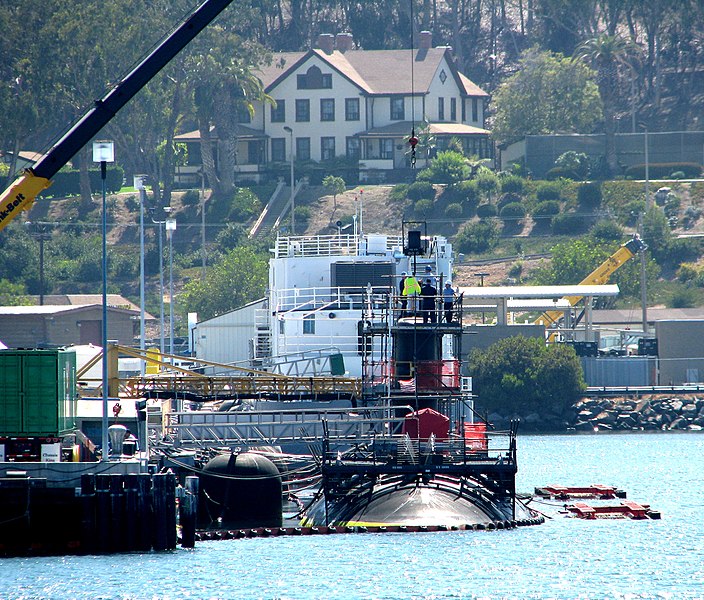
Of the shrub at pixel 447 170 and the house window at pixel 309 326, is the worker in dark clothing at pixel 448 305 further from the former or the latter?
the shrub at pixel 447 170

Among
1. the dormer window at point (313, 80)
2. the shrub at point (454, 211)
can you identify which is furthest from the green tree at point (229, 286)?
the dormer window at point (313, 80)

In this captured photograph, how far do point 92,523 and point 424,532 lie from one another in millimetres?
9985

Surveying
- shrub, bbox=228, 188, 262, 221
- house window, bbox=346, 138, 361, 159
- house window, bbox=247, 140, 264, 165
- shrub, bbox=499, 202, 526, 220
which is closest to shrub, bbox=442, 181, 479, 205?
shrub, bbox=499, 202, 526, 220

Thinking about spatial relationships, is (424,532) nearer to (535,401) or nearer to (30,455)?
(30,455)

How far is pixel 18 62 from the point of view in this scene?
161 m

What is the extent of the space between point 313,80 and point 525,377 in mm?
75651

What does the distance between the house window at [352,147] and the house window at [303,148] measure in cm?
418

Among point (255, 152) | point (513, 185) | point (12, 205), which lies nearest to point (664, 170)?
point (513, 185)

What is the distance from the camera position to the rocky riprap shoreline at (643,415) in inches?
4405

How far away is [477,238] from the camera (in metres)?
152

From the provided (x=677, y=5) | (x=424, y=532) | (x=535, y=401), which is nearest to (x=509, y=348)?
(x=535, y=401)

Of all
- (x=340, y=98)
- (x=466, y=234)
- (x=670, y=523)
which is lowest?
(x=670, y=523)

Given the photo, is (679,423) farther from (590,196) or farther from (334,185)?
(334,185)

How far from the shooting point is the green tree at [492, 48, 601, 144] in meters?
174
